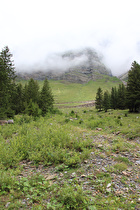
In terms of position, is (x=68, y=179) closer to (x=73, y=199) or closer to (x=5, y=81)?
(x=73, y=199)

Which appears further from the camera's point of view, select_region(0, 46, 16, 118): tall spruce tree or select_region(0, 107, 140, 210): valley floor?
select_region(0, 46, 16, 118): tall spruce tree

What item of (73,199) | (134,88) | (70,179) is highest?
(134,88)

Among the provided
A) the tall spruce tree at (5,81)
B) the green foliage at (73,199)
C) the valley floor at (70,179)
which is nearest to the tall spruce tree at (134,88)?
the valley floor at (70,179)

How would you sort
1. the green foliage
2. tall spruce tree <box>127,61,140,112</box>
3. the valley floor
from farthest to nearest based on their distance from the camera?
1. tall spruce tree <box>127,61,140,112</box>
2. the valley floor
3. the green foliage

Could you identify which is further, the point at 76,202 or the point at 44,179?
the point at 44,179

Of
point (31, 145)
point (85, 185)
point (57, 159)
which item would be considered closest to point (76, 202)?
point (85, 185)

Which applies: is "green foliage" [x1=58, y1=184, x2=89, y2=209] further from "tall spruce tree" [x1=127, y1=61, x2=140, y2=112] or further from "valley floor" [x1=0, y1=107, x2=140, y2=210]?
"tall spruce tree" [x1=127, y1=61, x2=140, y2=112]

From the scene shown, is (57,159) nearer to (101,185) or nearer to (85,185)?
(85,185)

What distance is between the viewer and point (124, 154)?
6570mm

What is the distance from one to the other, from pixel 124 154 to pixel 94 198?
12.8 feet

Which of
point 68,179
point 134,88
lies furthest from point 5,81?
point 134,88

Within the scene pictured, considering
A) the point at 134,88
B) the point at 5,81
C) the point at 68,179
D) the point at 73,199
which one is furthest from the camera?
the point at 134,88

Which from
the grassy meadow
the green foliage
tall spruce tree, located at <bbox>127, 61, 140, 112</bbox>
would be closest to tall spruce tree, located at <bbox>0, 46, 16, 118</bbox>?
the grassy meadow

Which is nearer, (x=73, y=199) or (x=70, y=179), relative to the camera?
(x=73, y=199)
